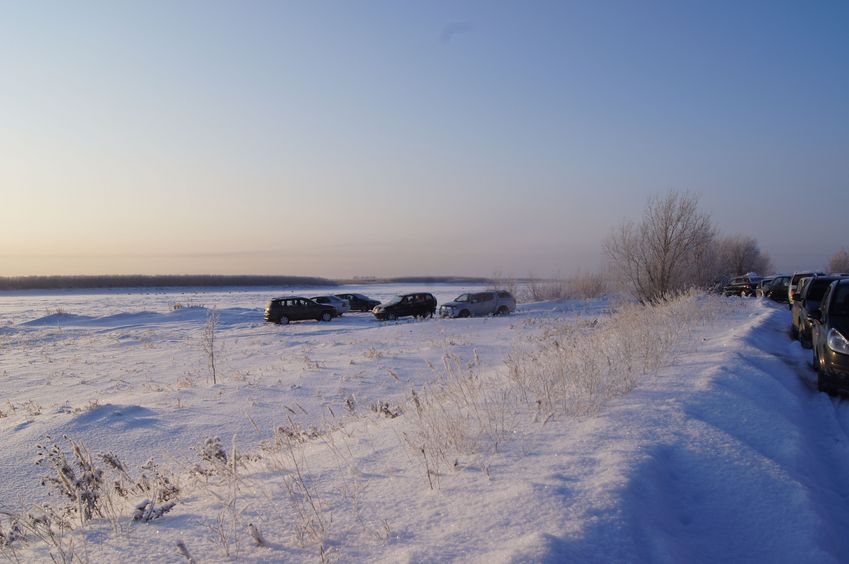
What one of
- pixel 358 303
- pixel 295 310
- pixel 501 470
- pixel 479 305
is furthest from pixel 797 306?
pixel 358 303

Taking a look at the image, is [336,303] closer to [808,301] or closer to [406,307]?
[406,307]

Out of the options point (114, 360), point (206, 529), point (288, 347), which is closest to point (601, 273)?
point (288, 347)

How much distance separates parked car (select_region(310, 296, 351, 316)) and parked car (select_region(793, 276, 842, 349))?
26.0 m

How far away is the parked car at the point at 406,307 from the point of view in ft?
104

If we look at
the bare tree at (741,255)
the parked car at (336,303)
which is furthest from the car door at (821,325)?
the bare tree at (741,255)

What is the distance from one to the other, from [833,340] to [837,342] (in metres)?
0.09

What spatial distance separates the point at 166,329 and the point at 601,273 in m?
36.3

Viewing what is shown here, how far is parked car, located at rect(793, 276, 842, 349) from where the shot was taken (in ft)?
41.0

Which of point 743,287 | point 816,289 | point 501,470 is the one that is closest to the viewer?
point 501,470

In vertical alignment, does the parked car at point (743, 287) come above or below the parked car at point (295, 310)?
above

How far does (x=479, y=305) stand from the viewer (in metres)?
31.6

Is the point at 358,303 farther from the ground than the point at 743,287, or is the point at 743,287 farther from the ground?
the point at 743,287

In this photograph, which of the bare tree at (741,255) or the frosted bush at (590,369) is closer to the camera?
the frosted bush at (590,369)

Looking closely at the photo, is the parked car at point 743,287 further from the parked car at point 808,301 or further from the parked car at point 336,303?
the parked car at point 808,301
